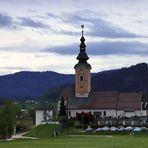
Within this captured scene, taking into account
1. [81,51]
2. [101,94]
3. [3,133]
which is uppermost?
[81,51]

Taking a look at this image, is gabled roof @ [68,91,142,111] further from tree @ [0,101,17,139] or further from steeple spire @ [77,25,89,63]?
tree @ [0,101,17,139]

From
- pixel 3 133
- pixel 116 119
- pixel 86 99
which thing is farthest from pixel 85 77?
pixel 3 133

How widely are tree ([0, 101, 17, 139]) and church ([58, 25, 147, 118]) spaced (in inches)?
886

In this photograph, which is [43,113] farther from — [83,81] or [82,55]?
[82,55]

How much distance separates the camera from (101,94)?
15100 cm

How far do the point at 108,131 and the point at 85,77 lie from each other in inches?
1814

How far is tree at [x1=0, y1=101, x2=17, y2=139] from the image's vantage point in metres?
120

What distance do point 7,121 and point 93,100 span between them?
34.0 m

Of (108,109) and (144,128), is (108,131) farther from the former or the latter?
(108,109)

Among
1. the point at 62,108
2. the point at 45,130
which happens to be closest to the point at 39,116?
the point at 62,108

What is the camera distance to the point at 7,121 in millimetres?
122312

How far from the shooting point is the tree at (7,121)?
395 feet

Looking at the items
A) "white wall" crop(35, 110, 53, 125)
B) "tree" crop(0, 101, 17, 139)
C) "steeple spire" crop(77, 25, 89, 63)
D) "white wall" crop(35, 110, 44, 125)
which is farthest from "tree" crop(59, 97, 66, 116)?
"tree" crop(0, 101, 17, 139)

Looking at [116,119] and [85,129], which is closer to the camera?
[85,129]
